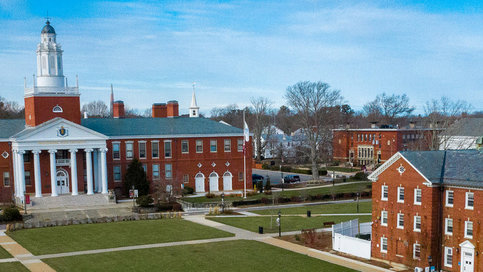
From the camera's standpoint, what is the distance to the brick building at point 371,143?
3622 inches

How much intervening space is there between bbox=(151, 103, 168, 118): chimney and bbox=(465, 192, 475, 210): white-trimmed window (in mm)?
49778

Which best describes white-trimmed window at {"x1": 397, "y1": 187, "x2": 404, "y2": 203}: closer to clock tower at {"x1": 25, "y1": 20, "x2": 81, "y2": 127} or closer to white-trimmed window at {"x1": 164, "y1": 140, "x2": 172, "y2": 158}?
white-trimmed window at {"x1": 164, "y1": 140, "x2": 172, "y2": 158}

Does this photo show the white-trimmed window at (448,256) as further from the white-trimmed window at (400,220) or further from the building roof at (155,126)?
the building roof at (155,126)

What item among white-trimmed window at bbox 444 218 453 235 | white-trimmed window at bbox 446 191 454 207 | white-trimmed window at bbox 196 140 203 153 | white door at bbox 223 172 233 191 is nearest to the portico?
white-trimmed window at bbox 196 140 203 153

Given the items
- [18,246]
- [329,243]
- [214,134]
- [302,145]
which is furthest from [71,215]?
[302,145]

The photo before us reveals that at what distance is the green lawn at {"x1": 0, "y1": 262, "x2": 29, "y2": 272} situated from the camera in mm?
31875

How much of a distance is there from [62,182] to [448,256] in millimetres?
44032

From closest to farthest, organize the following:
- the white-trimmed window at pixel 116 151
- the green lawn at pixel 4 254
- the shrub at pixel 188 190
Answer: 1. the green lawn at pixel 4 254
2. the shrub at pixel 188 190
3. the white-trimmed window at pixel 116 151

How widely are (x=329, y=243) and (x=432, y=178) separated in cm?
980

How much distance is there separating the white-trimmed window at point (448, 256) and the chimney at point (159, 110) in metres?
49.2

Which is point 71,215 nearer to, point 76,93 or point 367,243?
point 76,93

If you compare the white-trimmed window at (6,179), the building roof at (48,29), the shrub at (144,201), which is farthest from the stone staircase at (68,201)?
the building roof at (48,29)

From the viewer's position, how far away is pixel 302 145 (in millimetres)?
90500

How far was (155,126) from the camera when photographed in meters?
67.1
